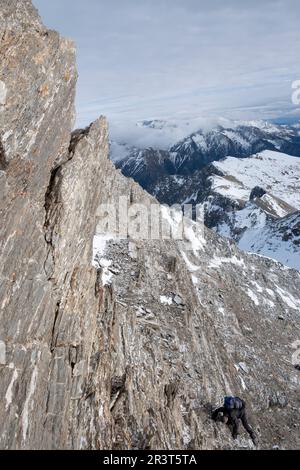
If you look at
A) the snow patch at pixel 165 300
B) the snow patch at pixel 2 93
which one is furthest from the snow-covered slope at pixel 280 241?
the snow patch at pixel 2 93

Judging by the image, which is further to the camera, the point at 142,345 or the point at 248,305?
the point at 248,305

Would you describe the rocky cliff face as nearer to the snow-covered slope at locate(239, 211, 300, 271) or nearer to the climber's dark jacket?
the climber's dark jacket

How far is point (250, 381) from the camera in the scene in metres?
48.3

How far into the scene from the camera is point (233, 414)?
3500 centimetres

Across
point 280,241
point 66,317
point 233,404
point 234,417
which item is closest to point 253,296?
point 234,417

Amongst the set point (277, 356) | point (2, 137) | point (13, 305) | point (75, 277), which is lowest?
point (277, 356)

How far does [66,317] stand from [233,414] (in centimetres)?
2151

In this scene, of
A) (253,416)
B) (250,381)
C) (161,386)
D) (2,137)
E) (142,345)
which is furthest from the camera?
(250,381)

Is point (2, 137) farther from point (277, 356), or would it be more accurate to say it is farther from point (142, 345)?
point (277, 356)

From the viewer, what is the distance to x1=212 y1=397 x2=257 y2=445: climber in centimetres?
3491

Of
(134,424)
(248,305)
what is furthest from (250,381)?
(134,424)

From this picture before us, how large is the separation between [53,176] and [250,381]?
39052mm

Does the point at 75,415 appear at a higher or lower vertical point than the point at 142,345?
higher

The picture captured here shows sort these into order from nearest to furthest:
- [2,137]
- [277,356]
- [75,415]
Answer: [2,137], [75,415], [277,356]
